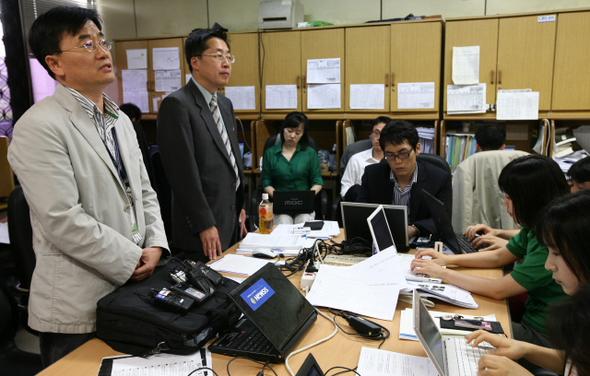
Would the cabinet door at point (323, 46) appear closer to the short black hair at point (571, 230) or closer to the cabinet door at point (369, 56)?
the cabinet door at point (369, 56)

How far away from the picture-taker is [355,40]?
389cm

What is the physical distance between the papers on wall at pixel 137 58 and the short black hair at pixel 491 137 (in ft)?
11.2

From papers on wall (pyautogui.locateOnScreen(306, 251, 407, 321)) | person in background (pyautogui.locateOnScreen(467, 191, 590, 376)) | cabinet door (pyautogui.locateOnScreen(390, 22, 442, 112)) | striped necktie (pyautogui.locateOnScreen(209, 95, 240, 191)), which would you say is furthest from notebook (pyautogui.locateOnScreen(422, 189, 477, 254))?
cabinet door (pyautogui.locateOnScreen(390, 22, 442, 112))

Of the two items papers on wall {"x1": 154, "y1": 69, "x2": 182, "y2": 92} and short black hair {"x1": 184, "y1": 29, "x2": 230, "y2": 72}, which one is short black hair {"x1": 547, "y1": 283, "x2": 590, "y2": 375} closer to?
short black hair {"x1": 184, "y1": 29, "x2": 230, "y2": 72}

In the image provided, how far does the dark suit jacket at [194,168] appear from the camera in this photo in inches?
80.5

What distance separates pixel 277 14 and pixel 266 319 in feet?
11.5

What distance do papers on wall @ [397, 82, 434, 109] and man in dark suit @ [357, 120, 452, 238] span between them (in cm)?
145

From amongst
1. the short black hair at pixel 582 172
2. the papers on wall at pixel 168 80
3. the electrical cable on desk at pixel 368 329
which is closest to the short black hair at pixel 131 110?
the papers on wall at pixel 168 80

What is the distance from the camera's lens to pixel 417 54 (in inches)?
147

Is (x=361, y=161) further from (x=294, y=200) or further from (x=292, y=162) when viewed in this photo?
(x=294, y=200)

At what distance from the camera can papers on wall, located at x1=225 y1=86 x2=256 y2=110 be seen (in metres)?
4.29

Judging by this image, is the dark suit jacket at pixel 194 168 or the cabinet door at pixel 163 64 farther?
the cabinet door at pixel 163 64

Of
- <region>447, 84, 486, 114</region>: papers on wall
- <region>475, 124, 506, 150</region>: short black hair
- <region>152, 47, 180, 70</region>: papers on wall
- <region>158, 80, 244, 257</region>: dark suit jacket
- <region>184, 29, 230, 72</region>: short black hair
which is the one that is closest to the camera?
<region>158, 80, 244, 257</region>: dark suit jacket

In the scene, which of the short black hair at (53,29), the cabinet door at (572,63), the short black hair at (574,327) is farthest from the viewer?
the cabinet door at (572,63)
